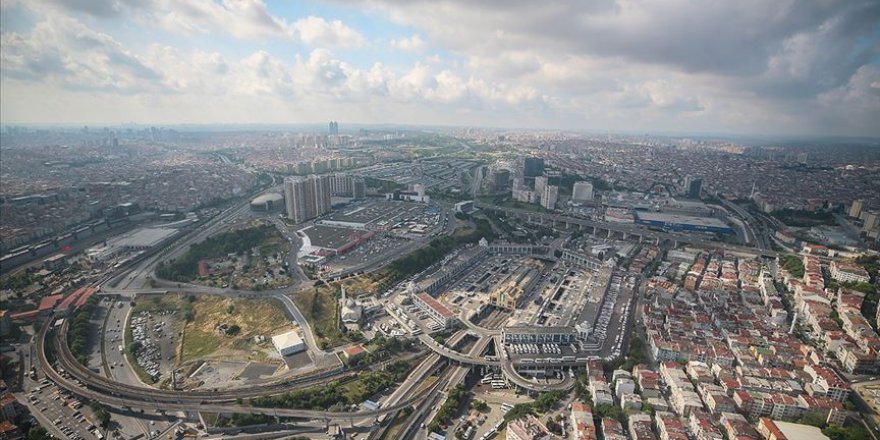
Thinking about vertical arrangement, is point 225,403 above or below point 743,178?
below

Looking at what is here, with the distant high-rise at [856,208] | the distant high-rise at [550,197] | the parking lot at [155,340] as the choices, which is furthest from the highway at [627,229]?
the parking lot at [155,340]

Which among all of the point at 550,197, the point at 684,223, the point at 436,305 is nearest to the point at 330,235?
the point at 436,305

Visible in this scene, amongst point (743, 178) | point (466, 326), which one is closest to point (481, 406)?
point (466, 326)

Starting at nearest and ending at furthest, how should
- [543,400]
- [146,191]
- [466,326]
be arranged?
[543,400]
[466,326]
[146,191]

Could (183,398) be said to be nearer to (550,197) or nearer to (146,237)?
(146,237)

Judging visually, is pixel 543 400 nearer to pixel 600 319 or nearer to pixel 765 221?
pixel 600 319

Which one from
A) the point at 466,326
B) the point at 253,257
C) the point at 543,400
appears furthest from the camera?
the point at 253,257
